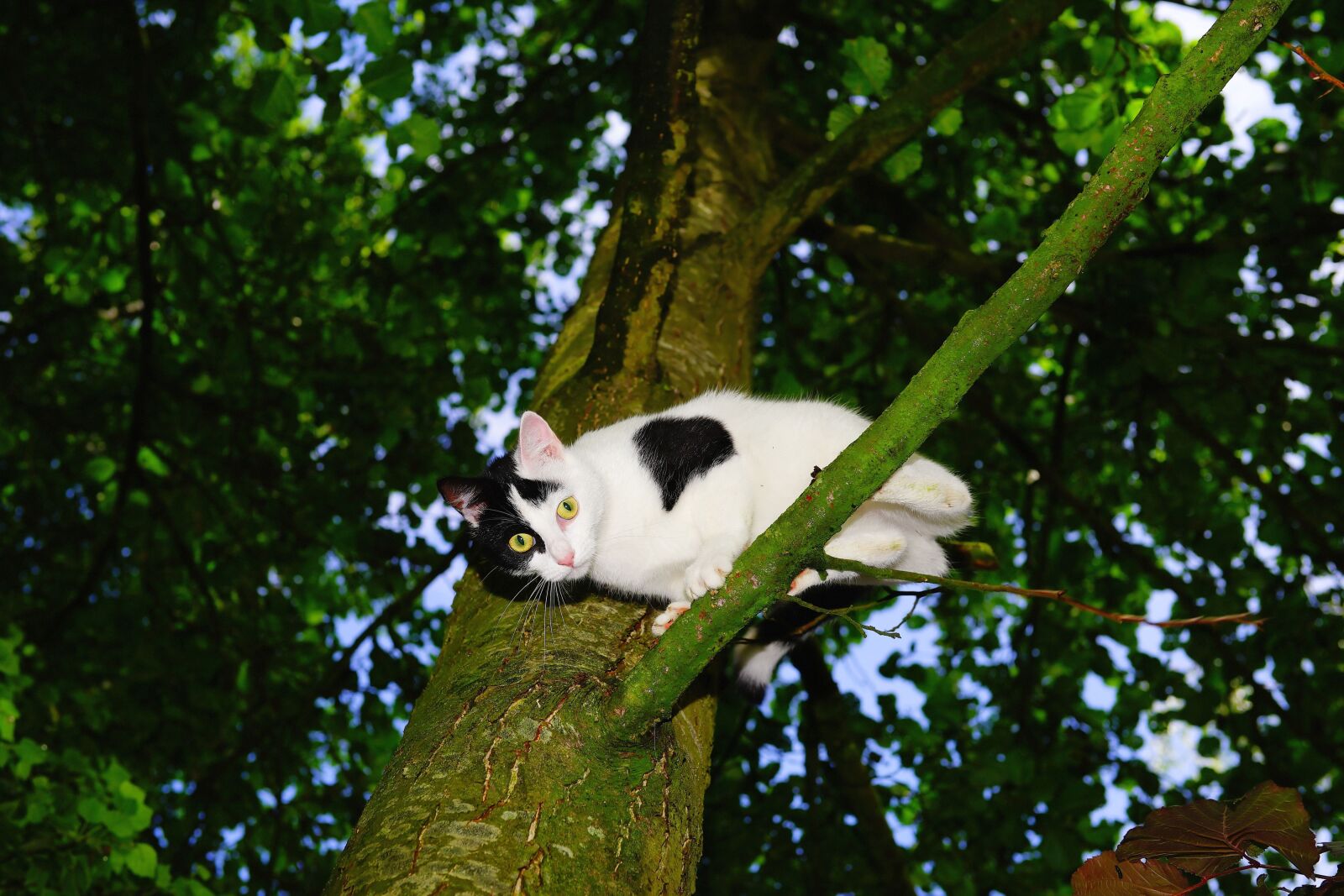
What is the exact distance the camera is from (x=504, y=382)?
743cm

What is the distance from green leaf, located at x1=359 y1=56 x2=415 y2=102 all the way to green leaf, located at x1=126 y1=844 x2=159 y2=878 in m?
3.22

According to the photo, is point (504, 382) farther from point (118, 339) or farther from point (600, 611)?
point (600, 611)

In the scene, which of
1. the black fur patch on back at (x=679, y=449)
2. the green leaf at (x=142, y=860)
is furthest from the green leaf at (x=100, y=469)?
the black fur patch on back at (x=679, y=449)

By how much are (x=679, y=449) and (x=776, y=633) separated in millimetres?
837

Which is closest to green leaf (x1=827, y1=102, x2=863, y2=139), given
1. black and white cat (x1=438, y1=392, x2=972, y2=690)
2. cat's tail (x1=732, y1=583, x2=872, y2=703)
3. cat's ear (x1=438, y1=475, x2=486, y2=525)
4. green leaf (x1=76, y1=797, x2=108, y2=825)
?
black and white cat (x1=438, y1=392, x2=972, y2=690)

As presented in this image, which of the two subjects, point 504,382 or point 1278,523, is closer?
point 1278,523

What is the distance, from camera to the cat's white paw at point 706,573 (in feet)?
8.46

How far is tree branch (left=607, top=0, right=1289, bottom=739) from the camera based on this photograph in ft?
5.02

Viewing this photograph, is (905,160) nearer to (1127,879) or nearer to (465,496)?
(465,496)

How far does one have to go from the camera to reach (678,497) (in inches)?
114

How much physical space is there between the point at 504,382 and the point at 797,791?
387cm

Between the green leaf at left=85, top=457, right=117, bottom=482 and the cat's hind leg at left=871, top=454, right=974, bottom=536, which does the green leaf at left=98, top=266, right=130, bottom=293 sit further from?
the cat's hind leg at left=871, top=454, right=974, bottom=536

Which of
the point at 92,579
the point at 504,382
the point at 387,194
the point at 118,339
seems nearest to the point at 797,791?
the point at 504,382

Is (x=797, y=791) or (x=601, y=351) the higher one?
(x=601, y=351)
